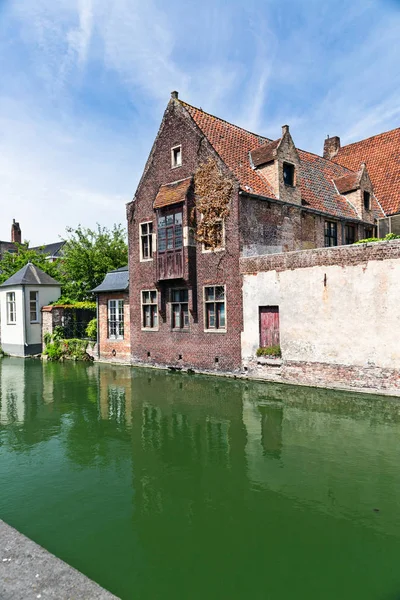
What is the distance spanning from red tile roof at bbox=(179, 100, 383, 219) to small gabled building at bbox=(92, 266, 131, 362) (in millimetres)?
7960

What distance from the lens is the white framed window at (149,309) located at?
2042cm

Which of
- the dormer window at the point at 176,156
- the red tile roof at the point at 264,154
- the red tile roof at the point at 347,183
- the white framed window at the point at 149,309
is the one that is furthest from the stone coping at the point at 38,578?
the red tile roof at the point at 347,183

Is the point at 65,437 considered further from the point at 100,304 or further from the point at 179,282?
the point at 100,304

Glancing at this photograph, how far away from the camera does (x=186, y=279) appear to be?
18125 millimetres

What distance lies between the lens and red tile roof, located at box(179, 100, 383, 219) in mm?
18109

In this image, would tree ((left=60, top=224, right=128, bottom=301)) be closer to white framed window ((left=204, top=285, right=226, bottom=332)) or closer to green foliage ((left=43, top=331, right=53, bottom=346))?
green foliage ((left=43, top=331, right=53, bottom=346))

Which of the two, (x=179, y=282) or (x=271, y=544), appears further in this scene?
(x=179, y=282)

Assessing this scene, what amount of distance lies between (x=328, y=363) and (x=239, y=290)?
4386mm

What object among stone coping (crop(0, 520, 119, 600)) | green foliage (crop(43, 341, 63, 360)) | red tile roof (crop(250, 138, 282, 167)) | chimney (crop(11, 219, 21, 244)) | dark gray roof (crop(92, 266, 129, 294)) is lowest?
stone coping (crop(0, 520, 119, 600))

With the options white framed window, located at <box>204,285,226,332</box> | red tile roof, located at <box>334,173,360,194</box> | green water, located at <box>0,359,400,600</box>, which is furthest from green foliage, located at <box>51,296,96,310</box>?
red tile roof, located at <box>334,173,360,194</box>

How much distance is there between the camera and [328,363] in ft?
47.0

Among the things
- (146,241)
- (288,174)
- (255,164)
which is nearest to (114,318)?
(146,241)

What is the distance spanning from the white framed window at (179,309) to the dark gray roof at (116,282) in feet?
11.6

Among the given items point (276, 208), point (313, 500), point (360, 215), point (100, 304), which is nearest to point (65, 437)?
point (313, 500)
